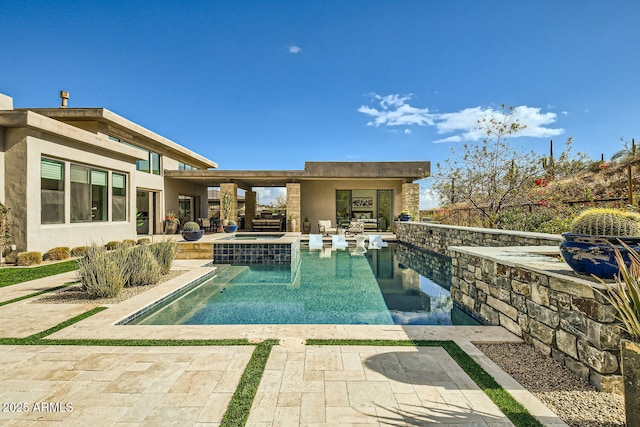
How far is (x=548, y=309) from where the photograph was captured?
9.37 ft

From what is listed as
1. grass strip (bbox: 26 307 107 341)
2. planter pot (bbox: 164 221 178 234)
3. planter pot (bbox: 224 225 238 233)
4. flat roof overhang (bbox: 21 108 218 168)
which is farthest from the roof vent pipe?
grass strip (bbox: 26 307 107 341)

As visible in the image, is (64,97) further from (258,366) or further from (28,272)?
(258,366)

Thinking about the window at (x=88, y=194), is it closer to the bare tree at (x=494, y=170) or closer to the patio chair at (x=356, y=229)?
the patio chair at (x=356, y=229)

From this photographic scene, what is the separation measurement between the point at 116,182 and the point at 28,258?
4.15 metres

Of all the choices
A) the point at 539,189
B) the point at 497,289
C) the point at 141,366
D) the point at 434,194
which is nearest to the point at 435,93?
the point at 434,194

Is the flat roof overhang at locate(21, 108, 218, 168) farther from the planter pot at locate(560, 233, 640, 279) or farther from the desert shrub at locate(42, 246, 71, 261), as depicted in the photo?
the planter pot at locate(560, 233, 640, 279)

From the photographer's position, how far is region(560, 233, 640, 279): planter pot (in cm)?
247

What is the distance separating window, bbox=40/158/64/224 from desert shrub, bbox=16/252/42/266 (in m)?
1.07

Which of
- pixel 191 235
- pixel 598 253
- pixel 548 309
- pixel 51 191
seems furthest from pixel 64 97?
pixel 598 253

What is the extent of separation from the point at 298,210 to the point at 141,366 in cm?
1284

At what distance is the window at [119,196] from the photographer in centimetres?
1056

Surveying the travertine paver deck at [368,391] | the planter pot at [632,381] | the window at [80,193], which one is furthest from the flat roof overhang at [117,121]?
the planter pot at [632,381]

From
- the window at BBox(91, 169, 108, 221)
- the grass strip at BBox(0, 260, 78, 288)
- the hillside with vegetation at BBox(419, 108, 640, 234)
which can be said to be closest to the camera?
the grass strip at BBox(0, 260, 78, 288)

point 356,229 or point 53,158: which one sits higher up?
point 53,158
